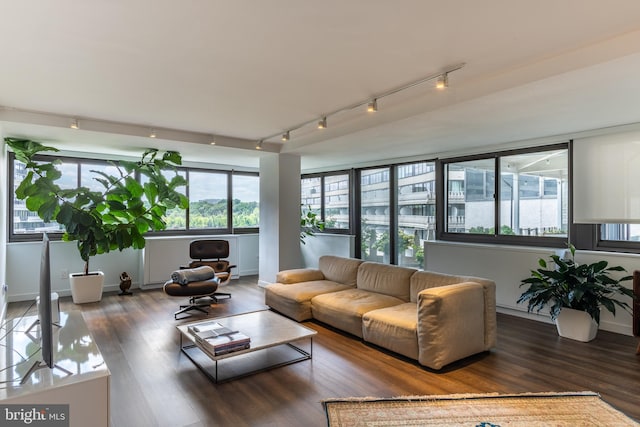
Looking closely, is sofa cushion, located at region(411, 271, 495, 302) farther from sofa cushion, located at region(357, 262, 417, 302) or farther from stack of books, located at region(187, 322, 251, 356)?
stack of books, located at region(187, 322, 251, 356)

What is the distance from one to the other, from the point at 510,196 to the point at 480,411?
3.50 m

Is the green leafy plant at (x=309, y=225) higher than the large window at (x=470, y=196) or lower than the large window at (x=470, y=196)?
lower

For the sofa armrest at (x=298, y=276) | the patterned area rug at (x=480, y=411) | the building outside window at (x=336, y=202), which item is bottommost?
the patterned area rug at (x=480, y=411)

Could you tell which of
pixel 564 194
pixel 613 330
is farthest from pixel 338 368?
pixel 564 194

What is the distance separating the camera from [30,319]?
8.34ft

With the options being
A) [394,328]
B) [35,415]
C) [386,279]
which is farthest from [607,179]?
[35,415]

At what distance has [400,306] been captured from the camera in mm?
3797

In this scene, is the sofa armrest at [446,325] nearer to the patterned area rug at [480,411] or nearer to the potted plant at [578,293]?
the patterned area rug at [480,411]

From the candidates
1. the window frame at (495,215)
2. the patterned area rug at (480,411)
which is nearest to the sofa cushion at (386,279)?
the patterned area rug at (480,411)

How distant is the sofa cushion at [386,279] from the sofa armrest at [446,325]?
879 mm

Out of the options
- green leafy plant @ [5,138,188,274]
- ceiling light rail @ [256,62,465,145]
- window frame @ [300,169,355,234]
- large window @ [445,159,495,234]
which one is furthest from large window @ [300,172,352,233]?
green leafy plant @ [5,138,188,274]

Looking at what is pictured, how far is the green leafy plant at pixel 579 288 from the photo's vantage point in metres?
3.66

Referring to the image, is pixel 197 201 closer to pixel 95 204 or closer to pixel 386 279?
pixel 95 204

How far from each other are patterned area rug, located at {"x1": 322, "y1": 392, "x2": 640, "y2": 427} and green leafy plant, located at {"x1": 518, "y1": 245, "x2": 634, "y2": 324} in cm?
130
